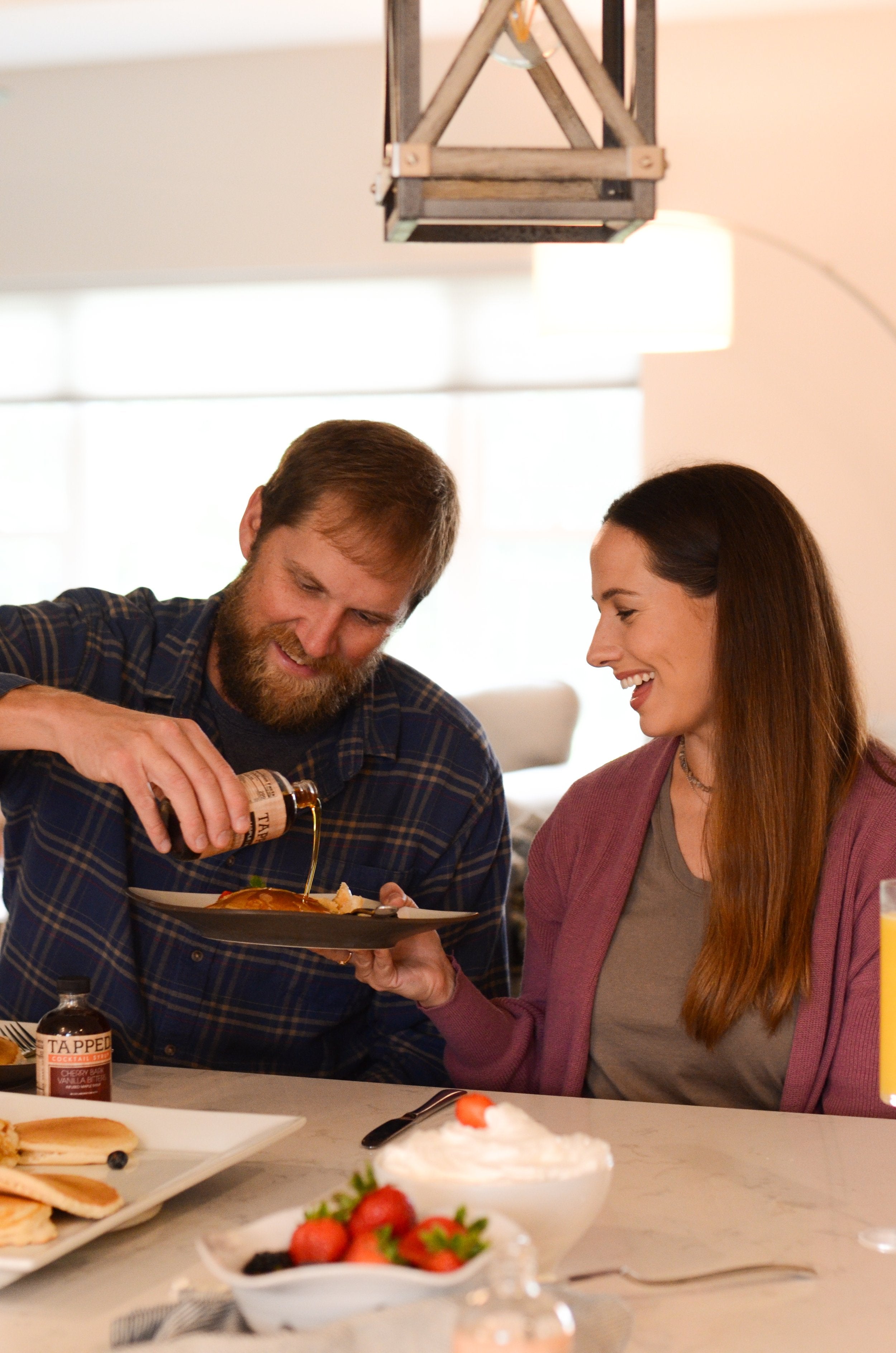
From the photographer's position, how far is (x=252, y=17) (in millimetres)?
4215

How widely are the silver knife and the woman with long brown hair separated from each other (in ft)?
0.64

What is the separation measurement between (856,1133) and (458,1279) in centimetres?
66

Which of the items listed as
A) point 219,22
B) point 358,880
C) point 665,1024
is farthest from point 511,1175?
point 219,22

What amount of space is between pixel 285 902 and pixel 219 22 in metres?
3.71

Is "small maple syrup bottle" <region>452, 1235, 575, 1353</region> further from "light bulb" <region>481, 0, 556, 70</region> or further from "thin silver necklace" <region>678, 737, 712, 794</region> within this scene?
"thin silver necklace" <region>678, 737, 712, 794</region>

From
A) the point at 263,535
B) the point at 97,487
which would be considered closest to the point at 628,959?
the point at 263,535

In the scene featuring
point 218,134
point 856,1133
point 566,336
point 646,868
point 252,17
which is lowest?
point 856,1133

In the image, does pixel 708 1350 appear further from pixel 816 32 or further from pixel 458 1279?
pixel 816 32

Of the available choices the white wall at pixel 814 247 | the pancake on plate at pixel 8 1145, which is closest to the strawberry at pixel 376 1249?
the pancake on plate at pixel 8 1145

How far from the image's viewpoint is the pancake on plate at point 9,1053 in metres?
1.29

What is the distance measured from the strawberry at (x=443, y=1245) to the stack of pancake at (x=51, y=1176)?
30cm

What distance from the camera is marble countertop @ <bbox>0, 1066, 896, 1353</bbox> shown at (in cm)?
82

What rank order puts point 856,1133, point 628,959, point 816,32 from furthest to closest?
point 816,32, point 628,959, point 856,1133

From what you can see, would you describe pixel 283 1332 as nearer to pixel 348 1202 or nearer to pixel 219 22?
pixel 348 1202
